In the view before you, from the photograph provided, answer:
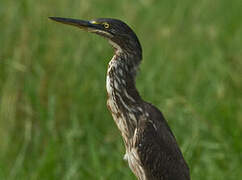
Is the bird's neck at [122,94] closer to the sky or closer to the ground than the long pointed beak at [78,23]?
closer to the ground

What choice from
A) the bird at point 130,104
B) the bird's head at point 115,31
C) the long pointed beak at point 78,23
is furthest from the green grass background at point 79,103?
the long pointed beak at point 78,23

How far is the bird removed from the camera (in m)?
5.58

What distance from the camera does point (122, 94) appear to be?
18.4 ft

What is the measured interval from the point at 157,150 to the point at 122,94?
18.8 inches

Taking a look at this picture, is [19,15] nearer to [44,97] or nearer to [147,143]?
[44,97]

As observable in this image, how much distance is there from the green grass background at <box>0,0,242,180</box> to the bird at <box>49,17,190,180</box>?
1.03 m

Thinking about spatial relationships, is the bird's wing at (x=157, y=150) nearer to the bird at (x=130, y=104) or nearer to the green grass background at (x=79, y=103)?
the bird at (x=130, y=104)

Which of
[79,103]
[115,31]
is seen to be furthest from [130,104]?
[79,103]

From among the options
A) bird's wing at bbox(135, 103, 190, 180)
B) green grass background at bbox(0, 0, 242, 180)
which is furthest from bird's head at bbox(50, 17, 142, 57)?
green grass background at bbox(0, 0, 242, 180)

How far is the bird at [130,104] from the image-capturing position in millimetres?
5578

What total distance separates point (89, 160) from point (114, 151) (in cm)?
28

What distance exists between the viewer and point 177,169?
577cm

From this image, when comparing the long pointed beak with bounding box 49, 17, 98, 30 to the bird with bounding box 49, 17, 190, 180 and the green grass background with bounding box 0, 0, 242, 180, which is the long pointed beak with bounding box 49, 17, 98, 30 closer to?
the bird with bounding box 49, 17, 190, 180

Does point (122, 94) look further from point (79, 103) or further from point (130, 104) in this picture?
point (79, 103)
